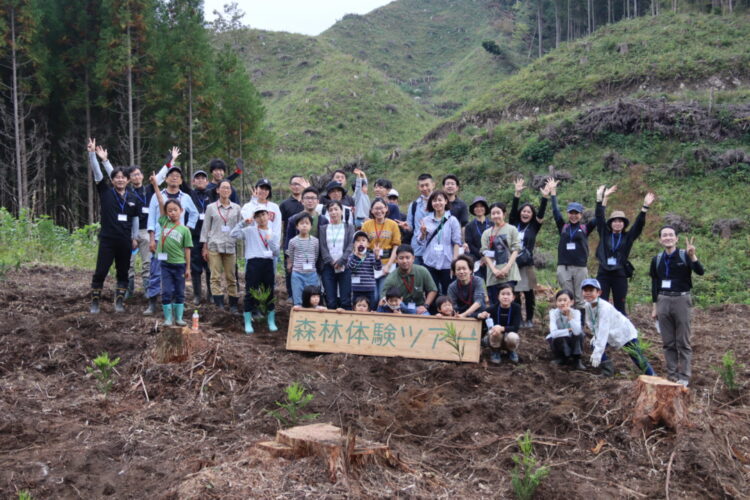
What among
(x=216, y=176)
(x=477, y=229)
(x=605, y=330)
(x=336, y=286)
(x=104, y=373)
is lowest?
(x=104, y=373)

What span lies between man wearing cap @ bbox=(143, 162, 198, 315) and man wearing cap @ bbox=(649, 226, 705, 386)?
5378mm

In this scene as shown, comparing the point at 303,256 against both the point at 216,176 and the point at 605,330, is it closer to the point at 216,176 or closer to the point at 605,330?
the point at 216,176

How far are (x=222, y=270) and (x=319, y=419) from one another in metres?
3.60

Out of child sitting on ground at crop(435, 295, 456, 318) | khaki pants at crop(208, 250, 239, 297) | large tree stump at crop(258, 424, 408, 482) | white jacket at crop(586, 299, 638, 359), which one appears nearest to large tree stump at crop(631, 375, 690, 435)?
white jacket at crop(586, 299, 638, 359)

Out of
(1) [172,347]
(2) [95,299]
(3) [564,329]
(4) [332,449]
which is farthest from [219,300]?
(4) [332,449]

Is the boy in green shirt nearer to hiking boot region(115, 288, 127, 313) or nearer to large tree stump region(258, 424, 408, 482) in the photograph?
hiking boot region(115, 288, 127, 313)

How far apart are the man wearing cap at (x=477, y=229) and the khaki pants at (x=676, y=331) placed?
7.36 feet

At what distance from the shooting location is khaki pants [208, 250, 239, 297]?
25.7 ft

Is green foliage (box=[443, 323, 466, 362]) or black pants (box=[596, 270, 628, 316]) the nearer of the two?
green foliage (box=[443, 323, 466, 362])

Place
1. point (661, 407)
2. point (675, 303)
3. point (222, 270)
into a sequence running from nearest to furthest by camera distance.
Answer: point (661, 407) → point (675, 303) → point (222, 270)

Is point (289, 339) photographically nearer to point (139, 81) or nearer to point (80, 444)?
point (80, 444)

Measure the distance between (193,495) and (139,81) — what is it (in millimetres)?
16585

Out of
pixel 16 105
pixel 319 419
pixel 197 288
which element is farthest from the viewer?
pixel 16 105

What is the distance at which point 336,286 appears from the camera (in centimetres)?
746
